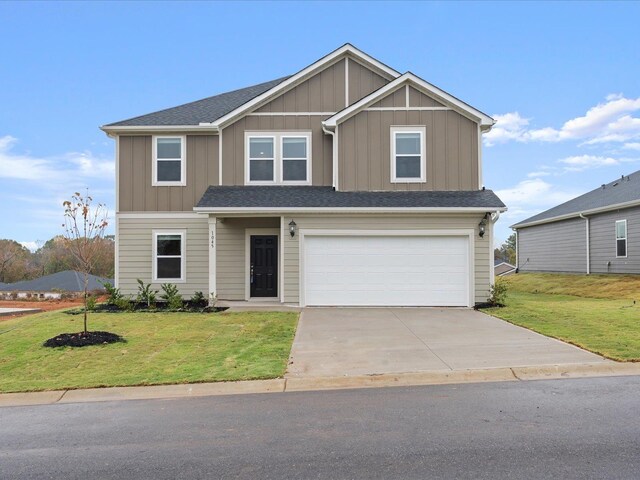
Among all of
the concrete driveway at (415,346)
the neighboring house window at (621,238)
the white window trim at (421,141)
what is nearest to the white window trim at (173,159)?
the concrete driveway at (415,346)

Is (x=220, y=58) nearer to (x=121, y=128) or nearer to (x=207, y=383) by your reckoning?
(x=121, y=128)

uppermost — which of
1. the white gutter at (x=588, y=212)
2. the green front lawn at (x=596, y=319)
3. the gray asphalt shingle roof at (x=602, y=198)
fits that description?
the gray asphalt shingle roof at (x=602, y=198)

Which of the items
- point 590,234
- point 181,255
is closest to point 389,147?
point 181,255

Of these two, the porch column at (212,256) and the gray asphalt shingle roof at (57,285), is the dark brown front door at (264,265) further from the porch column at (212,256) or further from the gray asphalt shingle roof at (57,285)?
the gray asphalt shingle roof at (57,285)

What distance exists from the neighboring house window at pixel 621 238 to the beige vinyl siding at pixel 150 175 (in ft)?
59.3

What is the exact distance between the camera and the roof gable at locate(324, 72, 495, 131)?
13.9m

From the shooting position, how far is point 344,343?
8.41m

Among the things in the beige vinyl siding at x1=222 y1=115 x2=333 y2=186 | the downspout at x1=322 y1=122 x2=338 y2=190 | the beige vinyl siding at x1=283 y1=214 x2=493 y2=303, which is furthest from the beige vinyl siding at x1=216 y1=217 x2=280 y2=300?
the downspout at x1=322 y1=122 x2=338 y2=190

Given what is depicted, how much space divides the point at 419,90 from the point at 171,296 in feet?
32.8

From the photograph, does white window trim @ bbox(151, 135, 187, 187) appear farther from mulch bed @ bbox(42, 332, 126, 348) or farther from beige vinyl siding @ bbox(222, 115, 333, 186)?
mulch bed @ bbox(42, 332, 126, 348)

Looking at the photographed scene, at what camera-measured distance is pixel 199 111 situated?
1630 cm

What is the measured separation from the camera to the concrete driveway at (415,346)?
6.76 meters

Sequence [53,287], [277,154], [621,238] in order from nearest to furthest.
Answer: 1. [277,154]
2. [621,238]
3. [53,287]

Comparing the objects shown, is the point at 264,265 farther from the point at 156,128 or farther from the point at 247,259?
the point at 156,128
